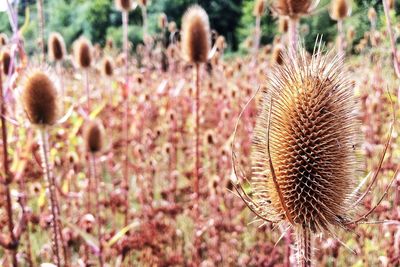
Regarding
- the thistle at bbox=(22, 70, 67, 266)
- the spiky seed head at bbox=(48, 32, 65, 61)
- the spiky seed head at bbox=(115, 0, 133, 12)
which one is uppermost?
the spiky seed head at bbox=(115, 0, 133, 12)

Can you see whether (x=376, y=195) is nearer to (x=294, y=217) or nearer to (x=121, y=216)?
(x=121, y=216)

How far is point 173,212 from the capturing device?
3609 millimetres

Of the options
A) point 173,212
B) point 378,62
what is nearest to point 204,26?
point 173,212

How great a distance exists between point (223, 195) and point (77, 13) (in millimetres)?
13344

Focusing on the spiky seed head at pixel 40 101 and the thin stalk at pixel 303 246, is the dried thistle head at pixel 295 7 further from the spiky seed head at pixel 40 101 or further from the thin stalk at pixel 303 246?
the thin stalk at pixel 303 246

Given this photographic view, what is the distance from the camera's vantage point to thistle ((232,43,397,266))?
4.95 ft

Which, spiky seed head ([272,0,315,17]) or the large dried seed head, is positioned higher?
spiky seed head ([272,0,315,17])

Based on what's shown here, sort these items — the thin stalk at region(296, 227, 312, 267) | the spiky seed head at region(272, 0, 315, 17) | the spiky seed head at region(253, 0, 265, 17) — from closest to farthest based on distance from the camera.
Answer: the thin stalk at region(296, 227, 312, 267), the spiky seed head at region(272, 0, 315, 17), the spiky seed head at region(253, 0, 265, 17)

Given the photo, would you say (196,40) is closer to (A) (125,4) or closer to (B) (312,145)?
(A) (125,4)

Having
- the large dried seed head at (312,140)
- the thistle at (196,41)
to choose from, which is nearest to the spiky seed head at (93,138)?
the thistle at (196,41)

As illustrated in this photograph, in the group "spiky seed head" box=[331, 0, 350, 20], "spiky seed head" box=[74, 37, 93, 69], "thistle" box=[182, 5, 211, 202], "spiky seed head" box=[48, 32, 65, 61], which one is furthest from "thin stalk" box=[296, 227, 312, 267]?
"spiky seed head" box=[48, 32, 65, 61]

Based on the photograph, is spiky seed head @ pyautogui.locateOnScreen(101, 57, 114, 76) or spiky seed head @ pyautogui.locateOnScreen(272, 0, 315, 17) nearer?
spiky seed head @ pyautogui.locateOnScreen(272, 0, 315, 17)

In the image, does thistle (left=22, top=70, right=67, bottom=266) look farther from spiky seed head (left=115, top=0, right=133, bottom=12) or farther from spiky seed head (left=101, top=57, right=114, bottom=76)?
spiky seed head (left=101, top=57, right=114, bottom=76)

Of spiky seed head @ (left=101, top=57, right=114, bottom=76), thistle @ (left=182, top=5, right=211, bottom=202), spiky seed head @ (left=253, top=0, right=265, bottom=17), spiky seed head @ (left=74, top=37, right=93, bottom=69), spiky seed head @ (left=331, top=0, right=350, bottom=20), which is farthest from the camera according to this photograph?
spiky seed head @ (left=101, top=57, right=114, bottom=76)
